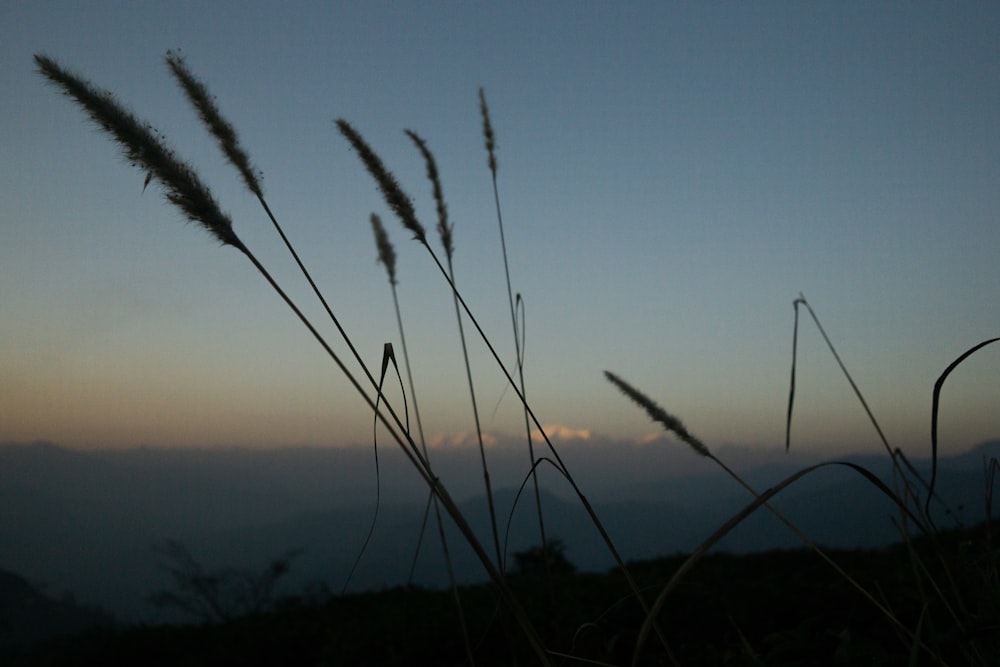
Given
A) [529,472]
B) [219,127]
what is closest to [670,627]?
[529,472]

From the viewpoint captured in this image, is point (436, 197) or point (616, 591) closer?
point (436, 197)

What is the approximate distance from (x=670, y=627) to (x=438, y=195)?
1877 millimetres

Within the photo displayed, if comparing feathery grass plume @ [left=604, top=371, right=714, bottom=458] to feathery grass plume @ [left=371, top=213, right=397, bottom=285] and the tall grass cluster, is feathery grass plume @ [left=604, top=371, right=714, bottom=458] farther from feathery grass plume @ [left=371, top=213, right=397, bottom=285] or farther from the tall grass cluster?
feathery grass plume @ [left=371, top=213, right=397, bottom=285]

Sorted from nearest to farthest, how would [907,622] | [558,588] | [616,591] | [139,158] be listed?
[139,158]
[907,622]
[616,591]
[558,588]

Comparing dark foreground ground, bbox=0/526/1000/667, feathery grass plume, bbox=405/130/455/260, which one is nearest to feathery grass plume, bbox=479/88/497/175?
feathery grass plume, bbox=405/130/455/260

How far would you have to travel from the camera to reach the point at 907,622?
1864 mm

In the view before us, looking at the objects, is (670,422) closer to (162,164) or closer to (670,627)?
(162,164)

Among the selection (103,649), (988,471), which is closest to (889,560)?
(988,471)

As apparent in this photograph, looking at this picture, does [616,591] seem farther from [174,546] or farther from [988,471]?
[174,546]

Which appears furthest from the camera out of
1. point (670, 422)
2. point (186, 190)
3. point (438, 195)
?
point (438, 195)

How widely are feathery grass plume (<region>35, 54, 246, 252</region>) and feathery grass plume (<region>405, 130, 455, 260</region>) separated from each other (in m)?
1.01

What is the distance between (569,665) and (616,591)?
5.69 ft

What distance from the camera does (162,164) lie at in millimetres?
912

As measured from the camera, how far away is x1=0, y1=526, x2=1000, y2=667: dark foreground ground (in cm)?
125
